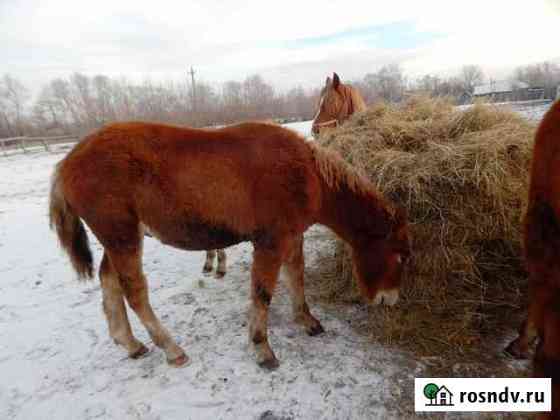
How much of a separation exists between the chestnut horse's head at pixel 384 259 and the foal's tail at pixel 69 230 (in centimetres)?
221

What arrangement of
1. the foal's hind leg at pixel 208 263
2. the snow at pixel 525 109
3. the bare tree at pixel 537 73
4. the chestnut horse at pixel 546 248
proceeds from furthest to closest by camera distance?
the bare tree at pixel 537 73 → the foal's hind leg at pixel 208 263 → the snow at pixel 525 109 → the chestnut horse at pixel 546 248

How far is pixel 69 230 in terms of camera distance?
8.13 ft

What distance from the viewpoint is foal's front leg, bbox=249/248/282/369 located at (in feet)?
7.98

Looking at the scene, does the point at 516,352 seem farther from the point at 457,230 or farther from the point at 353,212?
the point at 353,212

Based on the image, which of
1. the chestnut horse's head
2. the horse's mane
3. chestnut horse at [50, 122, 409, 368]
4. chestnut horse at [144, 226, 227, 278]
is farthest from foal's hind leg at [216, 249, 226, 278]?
the horse's mane

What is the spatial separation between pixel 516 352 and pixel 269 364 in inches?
73.8

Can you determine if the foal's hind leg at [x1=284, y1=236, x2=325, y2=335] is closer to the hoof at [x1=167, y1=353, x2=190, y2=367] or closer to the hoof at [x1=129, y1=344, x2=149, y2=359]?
the hoof at [x1=167, y1=353, x2=190, y2=367]

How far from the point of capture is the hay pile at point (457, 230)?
2539 mm

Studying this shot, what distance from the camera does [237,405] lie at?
2.19 meters

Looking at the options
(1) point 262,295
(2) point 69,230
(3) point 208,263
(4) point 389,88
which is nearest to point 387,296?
(1) point 262,295

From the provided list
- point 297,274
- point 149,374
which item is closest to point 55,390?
Answer: point 149,374

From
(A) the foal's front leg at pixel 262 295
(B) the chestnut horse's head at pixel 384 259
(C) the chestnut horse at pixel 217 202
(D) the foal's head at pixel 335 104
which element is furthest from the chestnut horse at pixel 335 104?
(A) the foal's front leg at pixel 262 295
